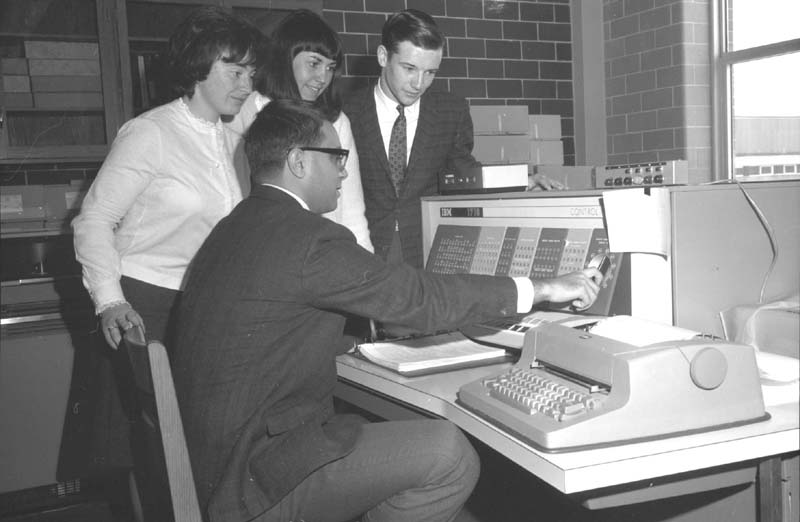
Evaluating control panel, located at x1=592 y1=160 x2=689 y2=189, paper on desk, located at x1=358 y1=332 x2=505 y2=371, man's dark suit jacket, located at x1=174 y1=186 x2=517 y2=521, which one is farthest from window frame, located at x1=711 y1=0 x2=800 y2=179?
man's dark suit jacket, located at x1=174 y1=186 x2=517 y2=521

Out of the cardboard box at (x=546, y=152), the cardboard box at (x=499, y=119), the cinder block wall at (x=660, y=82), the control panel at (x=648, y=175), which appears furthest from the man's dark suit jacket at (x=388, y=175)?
the cinder block wall at (x=660, y=82)

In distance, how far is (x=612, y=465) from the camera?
113 centimetres

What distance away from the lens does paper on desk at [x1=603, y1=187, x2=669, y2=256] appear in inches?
62.8

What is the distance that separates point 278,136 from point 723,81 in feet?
11.9

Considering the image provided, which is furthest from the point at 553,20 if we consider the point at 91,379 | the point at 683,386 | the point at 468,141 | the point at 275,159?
the point at 683,386

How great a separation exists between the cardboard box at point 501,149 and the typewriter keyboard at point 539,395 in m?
2.85

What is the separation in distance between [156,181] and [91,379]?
5.18ft

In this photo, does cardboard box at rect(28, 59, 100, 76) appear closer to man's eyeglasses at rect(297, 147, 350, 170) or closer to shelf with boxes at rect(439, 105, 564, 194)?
shelf with boxes at rect(439, 105, 564, 194)

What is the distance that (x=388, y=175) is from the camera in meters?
2.40

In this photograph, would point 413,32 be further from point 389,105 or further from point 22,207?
point 22,207

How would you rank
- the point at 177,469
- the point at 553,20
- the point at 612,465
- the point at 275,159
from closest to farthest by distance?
the point at 612,465, the point at 177,469, the point at 275,159, the point at 553,20

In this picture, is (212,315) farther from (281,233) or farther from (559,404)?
(559,404)

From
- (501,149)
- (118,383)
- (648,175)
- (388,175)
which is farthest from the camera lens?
(501,149)

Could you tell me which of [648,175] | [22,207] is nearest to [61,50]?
[22,207]
